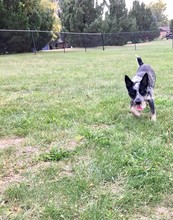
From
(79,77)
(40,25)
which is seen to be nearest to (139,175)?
(79,77)

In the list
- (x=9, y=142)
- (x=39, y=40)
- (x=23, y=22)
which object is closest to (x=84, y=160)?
(x=9, y=142)

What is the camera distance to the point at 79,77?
689 centimetres

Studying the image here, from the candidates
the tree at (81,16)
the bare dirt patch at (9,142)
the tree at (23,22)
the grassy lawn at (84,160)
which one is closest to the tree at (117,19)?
the tree at (81,16)

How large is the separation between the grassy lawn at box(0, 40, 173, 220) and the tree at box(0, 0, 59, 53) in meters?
14.8

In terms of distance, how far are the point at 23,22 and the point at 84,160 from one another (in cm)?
1723

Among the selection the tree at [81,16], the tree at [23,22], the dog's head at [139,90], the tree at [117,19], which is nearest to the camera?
the dog's head at [139,90]

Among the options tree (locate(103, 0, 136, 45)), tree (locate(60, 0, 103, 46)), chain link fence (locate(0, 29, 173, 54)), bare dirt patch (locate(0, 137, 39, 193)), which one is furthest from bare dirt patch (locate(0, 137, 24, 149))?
tree (locate(103, 0, 136, 45))

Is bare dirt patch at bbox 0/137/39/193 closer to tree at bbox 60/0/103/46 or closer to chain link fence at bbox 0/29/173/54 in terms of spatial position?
chain link fence at bbox 0/29/173/54

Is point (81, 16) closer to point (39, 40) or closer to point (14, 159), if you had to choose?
point (39, 40)

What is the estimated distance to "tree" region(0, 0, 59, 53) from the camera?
1781 cm

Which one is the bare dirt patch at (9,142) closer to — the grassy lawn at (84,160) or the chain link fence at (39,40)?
the grassy lawn at (84,160)

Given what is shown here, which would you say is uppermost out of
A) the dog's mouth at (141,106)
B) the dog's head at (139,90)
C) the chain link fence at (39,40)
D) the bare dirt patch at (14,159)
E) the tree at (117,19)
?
the tree at (117,19)

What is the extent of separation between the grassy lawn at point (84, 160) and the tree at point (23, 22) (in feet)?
48.6

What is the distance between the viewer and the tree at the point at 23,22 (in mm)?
17812
